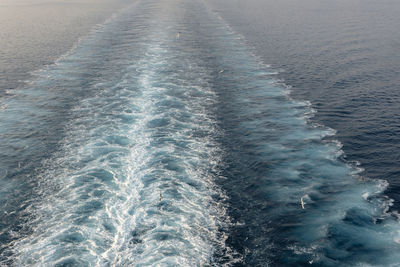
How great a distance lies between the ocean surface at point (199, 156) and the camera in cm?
1933

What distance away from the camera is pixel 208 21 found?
86125 mm

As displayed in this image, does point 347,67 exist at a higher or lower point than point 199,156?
higher

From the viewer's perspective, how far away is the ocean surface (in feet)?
63.4

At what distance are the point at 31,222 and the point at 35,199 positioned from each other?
2346 millimetres

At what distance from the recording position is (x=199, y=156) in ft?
91.9

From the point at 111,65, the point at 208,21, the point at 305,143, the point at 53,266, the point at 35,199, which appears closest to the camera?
the point at 53,266

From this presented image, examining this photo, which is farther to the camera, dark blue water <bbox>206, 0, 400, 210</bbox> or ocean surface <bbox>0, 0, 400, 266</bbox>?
dark blue water <bbox>206, 0, 400, 210</bbox>

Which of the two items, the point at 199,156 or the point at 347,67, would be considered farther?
the point at 347,67

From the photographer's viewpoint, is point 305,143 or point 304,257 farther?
point 305,143

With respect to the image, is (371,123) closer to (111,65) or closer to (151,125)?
(151,125)

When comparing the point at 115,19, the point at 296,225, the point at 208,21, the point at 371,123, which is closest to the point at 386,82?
the point at 371,123

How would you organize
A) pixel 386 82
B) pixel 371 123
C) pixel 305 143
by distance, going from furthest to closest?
pixel 386 82 < pixel 371 123 < pixel 305 143

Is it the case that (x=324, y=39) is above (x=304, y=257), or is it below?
above

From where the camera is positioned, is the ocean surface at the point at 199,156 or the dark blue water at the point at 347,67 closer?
the ocean surface at the point at 199,156
